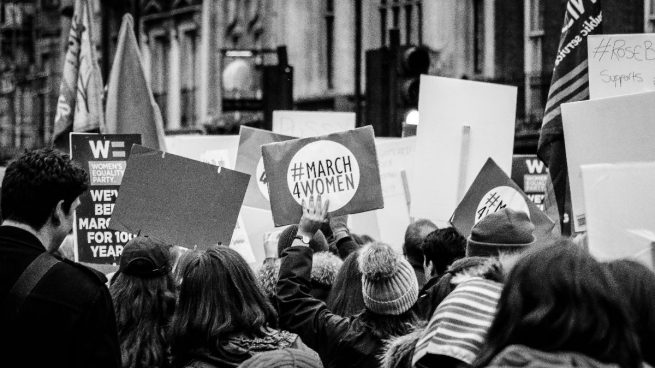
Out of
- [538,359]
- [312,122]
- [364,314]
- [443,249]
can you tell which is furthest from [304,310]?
[312,122]

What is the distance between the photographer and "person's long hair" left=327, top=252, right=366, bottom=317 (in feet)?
17.4

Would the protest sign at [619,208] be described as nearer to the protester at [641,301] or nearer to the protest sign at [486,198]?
the protester at [641,301]

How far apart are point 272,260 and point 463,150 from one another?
2.37 m

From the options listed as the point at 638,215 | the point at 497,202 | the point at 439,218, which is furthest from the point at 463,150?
the point at 638,215

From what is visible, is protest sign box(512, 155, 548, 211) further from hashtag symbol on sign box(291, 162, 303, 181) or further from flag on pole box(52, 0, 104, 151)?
hashtag symbol on sign box(291, 162, 303, 181)

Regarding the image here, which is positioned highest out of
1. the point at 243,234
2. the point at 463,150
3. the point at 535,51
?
the point at 535,51

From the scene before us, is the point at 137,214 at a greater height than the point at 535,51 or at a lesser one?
lesser

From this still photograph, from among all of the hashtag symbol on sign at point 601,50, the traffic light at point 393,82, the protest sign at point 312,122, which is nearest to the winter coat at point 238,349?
the hashtag symbol on sign at point 601,50

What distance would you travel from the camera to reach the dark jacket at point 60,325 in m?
3.54

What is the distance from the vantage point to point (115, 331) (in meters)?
3.66

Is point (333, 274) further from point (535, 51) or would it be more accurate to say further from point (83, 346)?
point (535, 51)

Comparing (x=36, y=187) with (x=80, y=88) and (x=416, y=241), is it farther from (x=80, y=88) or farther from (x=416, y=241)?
(x=80, y=88)

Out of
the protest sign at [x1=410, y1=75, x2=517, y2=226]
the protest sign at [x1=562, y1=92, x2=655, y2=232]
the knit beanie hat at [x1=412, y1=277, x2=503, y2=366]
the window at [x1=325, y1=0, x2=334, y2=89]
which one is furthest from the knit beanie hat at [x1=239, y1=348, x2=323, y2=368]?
the window at [x1=325, y1=0, x2=334, y2=89]

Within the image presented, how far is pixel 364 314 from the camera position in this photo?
4.82m
